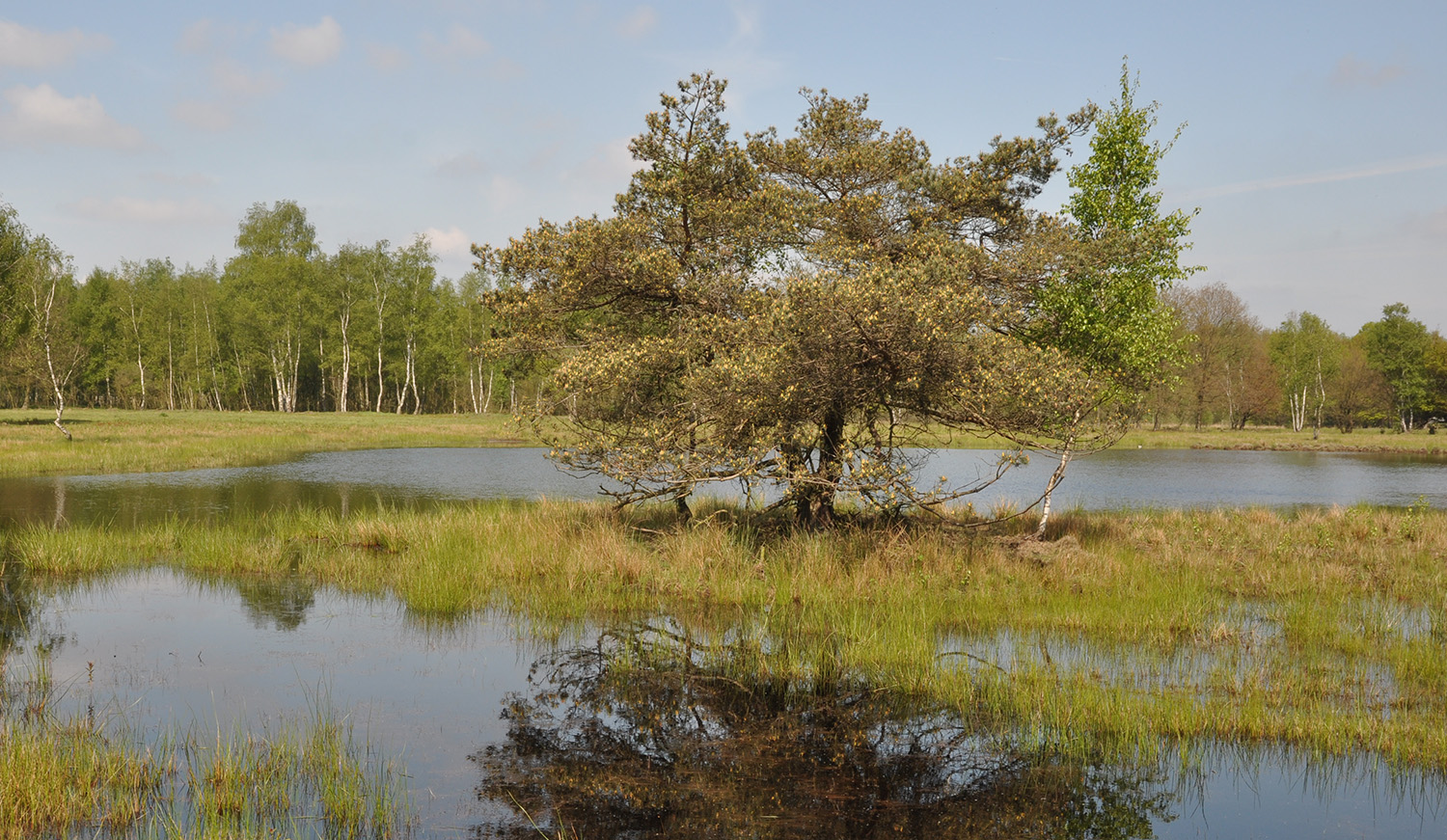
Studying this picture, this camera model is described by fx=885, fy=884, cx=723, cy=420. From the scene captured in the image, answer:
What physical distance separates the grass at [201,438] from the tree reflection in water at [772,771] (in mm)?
10152

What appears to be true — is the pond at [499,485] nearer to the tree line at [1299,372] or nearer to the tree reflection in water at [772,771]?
the tree reflection in water at [772,771]

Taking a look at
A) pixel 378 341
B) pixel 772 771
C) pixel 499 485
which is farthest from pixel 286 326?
pixel 772 771

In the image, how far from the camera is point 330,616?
14211 mm

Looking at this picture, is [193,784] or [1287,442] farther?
[1287,442]

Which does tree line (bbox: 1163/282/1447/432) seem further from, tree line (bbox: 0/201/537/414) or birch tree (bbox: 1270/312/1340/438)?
tree line (bbox: 0/201/537/414)

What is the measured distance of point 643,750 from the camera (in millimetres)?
8984

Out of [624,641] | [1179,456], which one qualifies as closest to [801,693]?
[624,641]

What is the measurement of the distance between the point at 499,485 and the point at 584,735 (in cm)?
2713

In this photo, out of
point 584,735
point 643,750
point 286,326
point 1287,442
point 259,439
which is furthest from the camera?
point 286,326

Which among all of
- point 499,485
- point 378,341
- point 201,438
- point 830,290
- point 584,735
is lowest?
point 584,735

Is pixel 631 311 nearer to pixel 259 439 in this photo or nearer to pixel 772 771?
pixel 772 771

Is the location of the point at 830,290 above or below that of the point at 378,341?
below

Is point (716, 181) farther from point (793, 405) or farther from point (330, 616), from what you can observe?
point (330, 616)

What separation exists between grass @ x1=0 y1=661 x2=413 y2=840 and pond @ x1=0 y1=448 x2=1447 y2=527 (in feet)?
48.0
